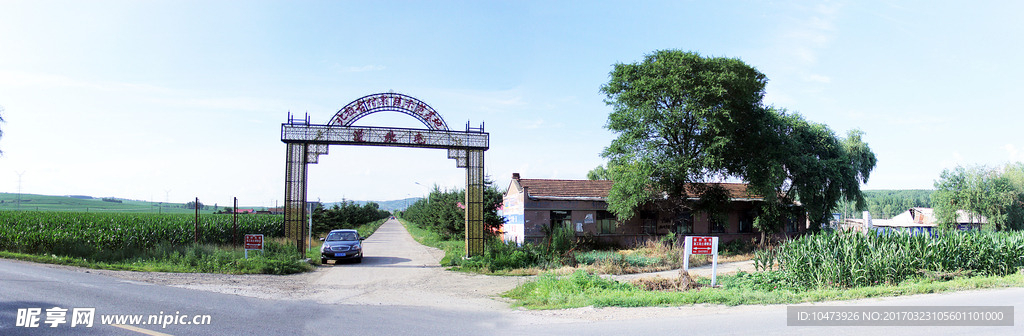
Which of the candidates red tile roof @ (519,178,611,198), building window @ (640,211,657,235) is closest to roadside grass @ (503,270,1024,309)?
red tile roof @ (519,178,611,198)

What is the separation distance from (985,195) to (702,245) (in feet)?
129

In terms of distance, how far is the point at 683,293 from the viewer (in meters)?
10.1

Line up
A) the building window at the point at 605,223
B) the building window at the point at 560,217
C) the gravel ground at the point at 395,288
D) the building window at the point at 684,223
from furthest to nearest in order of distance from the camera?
the building window at the point at 684,223 → the building window at the point at 605,223 → the building window at the point at 560,217 → the gravel ground at the point at 395,288

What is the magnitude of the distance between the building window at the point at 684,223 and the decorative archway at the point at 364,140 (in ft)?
41.3

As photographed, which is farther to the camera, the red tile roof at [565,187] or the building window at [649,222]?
the building window at [649,222]

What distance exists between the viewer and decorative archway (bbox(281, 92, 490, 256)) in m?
19.5

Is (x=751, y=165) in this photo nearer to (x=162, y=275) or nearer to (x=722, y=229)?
(x=722, y=229)

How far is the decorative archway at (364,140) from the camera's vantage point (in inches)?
767

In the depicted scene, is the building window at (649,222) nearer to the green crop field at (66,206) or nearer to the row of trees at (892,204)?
the green crop field at (66,206)

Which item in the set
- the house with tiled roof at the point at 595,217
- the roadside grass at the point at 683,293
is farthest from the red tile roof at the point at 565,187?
the roadside grass at the point at 683,293

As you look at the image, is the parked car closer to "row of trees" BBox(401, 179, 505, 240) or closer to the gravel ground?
the gravel ground

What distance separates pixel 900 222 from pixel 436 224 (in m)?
54.3

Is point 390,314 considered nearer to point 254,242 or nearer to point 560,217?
point 254,242

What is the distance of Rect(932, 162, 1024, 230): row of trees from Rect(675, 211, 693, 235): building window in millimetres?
22309
